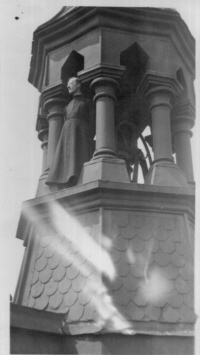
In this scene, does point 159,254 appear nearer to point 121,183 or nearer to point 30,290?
point 121,183

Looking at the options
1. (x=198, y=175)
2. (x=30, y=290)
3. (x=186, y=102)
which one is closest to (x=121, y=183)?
(x=198, y=175)

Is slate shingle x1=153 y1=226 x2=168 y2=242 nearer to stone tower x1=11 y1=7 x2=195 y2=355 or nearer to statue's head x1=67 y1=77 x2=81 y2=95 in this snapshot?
stone tower x1=11 y1=7 x2=195 y2=355

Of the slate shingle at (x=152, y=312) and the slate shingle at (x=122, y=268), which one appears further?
the slate shingle at (x=122, y=268)

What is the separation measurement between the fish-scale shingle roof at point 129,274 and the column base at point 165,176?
480 mm

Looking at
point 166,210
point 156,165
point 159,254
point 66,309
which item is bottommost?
point 66,309

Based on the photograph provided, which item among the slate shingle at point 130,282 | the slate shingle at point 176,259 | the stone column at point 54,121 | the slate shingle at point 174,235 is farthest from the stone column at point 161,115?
the slate shingle at point 130,282

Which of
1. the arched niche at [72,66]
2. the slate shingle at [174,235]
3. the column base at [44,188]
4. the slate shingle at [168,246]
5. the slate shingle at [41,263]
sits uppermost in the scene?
the arched niche at [72,66]

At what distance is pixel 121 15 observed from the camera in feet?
22.7

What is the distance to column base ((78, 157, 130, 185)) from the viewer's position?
6.01 meters

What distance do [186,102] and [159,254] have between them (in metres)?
2.58

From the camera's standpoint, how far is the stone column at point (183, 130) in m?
7.43

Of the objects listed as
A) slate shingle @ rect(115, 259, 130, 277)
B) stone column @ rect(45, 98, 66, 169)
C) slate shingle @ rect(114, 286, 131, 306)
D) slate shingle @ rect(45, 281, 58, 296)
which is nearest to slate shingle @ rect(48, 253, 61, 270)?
slate shingle @ rect(45, 281, 58, 296)

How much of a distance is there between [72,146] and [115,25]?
1.64 meters

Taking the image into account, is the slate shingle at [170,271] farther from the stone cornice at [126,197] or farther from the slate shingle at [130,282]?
the stone cornice at [126,197]
